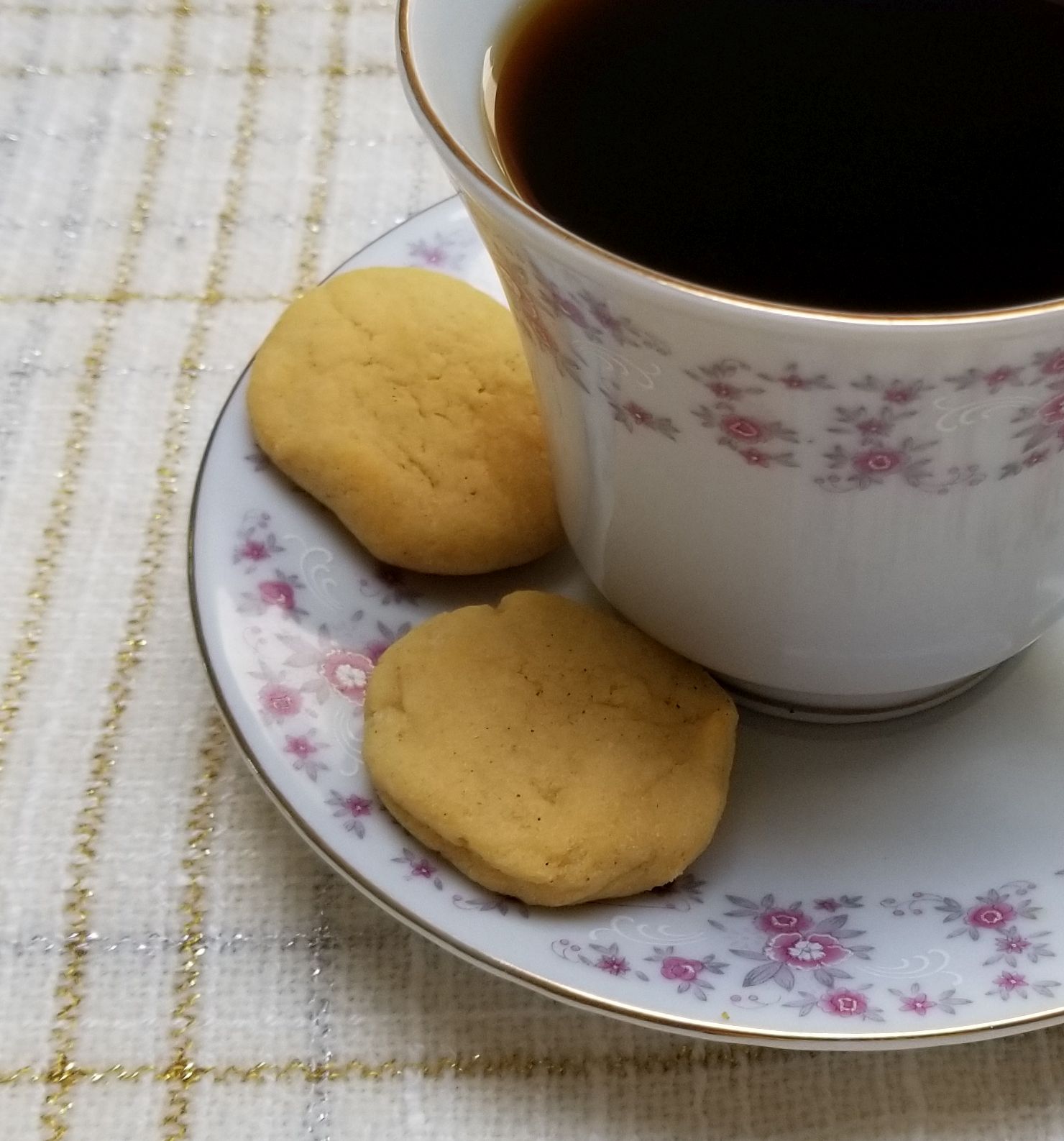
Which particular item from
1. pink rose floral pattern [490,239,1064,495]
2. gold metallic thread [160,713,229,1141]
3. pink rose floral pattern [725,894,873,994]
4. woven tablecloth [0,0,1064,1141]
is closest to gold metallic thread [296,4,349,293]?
woven tablecloth [0,0,1064,1141]

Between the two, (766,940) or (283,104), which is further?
(283,104)

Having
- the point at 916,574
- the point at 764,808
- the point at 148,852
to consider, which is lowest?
the point at 148,852

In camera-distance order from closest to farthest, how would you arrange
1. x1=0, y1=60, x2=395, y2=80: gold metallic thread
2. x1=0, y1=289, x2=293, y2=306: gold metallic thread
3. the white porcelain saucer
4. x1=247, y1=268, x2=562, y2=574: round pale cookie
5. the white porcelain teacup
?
the white porcelain teacup < the white porcelain saucer < x1=247, y1=268, x2=562, y2=574: round pale cookie < x1=0, y1=289, x2=293, y2=306: gold metallic thread < x1=0, y1=60, x2=395, y2=80: gold metallic thread

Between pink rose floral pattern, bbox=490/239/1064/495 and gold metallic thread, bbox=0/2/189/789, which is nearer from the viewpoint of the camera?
pink rose floral pattern, bbox=490/239/1064/495

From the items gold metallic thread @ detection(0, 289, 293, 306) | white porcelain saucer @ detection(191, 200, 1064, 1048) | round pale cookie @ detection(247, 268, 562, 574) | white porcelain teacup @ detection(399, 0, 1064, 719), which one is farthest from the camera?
gold metallic thread @ detection(0, 289, 293, 306)

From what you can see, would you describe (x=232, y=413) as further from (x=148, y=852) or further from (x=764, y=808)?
(x=764, y=808)

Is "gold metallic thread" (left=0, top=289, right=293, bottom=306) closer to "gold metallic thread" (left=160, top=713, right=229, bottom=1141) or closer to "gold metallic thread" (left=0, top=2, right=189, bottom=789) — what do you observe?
"gold metallic thread" (left=0, top=2, right=189, bottom=789)

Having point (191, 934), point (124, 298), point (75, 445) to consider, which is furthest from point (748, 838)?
point (124, 298)

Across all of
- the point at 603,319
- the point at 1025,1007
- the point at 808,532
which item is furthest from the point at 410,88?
the point at 1025,1007
